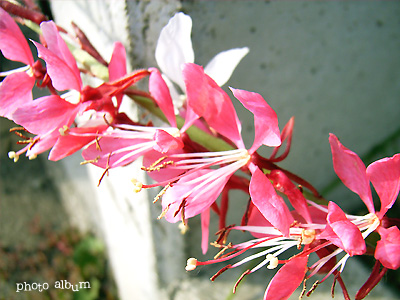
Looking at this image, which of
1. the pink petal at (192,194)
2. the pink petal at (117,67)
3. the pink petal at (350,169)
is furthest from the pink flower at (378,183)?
the pink petal at (117,67)

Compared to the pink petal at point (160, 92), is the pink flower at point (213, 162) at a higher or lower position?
lower

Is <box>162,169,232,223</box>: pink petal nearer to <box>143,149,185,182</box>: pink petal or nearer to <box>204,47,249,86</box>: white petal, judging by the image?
<box>143,149,185,182</box>: pink petal

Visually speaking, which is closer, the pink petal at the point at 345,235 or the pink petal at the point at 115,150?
the pink petal at the point at 345,235

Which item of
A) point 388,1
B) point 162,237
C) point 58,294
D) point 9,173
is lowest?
point 58,294

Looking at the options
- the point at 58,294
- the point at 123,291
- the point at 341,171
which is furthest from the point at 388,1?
the point at 58,294

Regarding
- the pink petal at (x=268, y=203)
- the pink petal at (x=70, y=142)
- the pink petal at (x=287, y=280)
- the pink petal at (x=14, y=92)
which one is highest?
the pink petal at (x=14, y=92)

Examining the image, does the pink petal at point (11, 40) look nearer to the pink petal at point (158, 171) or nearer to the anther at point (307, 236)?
the pink petal at point (158, 171)

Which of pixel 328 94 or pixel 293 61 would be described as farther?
pixel 328 94

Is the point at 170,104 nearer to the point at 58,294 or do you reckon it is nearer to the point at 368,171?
the point at 368,171
